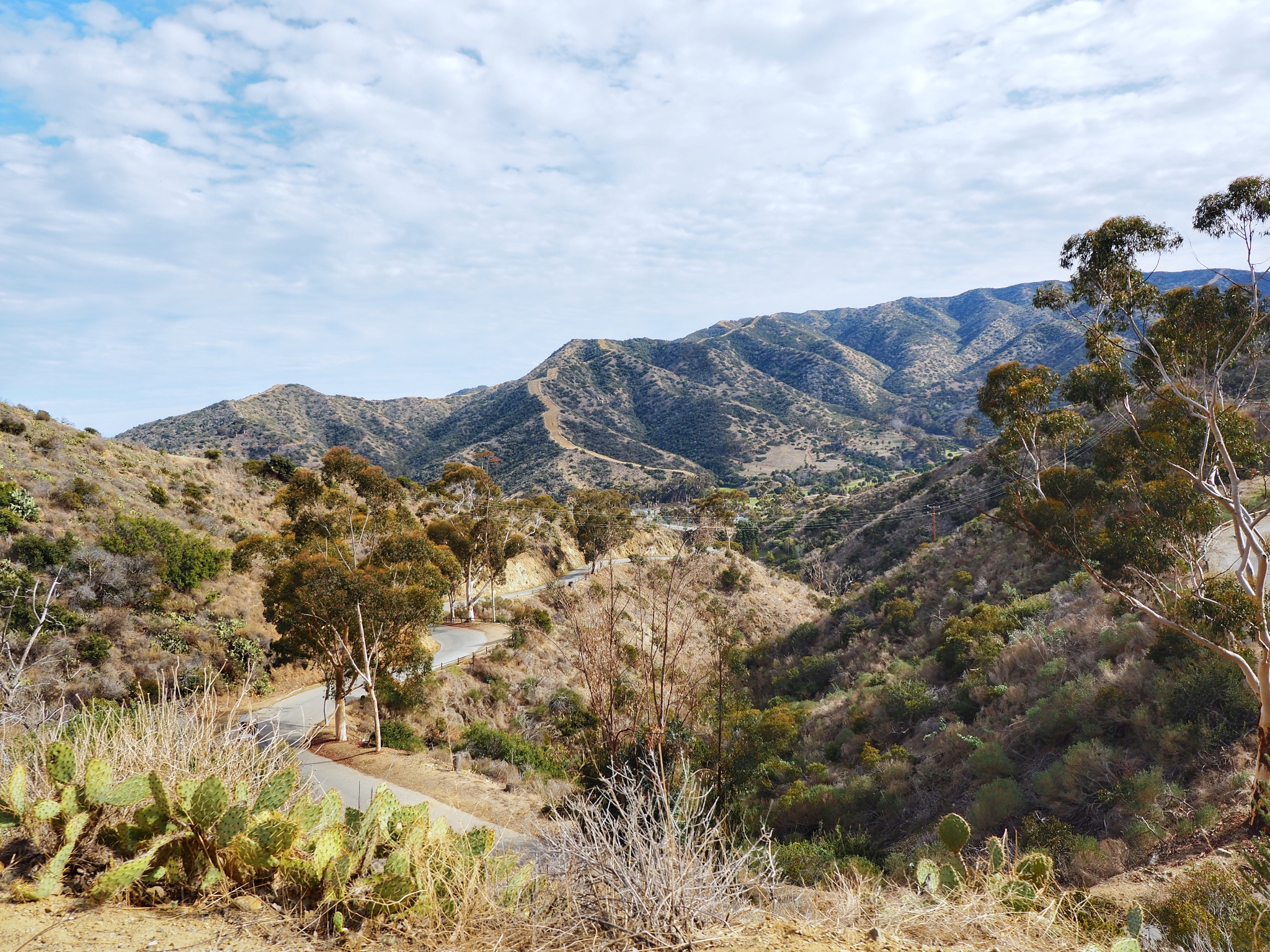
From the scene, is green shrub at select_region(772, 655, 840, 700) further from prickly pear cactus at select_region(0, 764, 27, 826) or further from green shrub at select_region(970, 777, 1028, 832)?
prickly pear cactus at select_region(0, 764, 27, 826)

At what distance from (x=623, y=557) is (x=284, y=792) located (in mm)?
44775

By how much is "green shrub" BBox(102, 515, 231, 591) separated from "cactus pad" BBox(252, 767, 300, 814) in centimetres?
2406

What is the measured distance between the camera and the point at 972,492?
146 ft

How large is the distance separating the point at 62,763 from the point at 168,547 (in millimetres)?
24504

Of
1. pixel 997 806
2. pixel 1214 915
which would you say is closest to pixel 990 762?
pixel 997 806

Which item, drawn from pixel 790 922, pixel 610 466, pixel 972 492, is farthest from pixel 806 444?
pixel 790 922

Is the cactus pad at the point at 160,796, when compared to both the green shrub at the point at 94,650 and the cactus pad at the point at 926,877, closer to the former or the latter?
the cactus pad at the point at 926,877

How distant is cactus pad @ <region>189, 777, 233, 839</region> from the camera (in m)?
3.77

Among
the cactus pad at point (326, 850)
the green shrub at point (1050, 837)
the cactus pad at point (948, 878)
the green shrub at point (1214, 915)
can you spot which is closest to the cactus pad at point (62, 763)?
the cactus pad at point (326, 850)

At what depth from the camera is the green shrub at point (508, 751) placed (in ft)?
54.2

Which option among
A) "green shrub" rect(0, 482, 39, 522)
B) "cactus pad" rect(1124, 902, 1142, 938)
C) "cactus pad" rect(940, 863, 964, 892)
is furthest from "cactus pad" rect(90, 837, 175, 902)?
"green shrub" rect(0, 482, 39, 522)

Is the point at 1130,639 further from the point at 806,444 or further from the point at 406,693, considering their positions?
the point at 806,444

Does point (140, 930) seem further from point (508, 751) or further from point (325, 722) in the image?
point (508, 751)

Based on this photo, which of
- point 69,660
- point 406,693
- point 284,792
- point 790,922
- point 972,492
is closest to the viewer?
point 790,922
